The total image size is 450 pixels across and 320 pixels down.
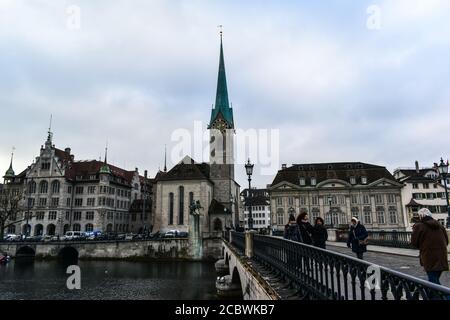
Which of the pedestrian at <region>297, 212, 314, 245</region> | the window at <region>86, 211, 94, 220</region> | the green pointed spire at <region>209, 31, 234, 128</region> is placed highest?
the green pointed spire at <region>209, 31, 234, 128</region>

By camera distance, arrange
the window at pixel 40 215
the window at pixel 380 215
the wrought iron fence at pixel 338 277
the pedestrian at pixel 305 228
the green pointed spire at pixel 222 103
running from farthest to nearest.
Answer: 1. the green pointed spire at pixel 222 103
2. the window at pixel 40 215
3. the window at pixel 380 215
4. the pedestrian at pixel 305 228
5. the wrought iron fence at pixel 338 277

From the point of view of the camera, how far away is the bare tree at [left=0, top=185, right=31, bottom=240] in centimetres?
5753

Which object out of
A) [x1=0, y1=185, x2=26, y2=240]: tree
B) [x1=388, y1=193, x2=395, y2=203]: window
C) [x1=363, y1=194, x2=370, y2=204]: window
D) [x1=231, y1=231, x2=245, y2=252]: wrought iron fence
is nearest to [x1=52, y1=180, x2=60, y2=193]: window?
[x1=0, y1=185, x2=26, y2=240]: tree

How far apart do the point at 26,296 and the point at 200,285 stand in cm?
1480

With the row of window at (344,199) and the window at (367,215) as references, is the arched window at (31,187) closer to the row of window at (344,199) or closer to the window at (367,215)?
the row of window at (344,199)

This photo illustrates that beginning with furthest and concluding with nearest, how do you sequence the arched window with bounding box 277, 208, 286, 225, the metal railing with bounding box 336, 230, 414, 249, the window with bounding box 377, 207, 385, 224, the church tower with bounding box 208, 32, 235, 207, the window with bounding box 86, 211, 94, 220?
the church tower with bounding box 208, 32, 235, 207 < the window with bounding box 86, 211, 94, 220 < the arched window with bounding box 277, 208, 286, 225 < the window with bounding box 377, 207, 385, 224 < the metal railing with bounding box 336, 230, 414, 249

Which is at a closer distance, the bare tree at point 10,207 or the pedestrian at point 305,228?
the pedestrian at point 305,228

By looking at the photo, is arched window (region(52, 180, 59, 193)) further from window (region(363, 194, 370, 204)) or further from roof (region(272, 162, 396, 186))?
window (region(363, 194, 370, 204))

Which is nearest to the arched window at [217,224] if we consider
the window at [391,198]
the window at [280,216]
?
the window at [280,216]

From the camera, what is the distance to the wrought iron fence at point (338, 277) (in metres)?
3.45

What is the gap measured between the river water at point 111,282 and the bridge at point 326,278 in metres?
17.2

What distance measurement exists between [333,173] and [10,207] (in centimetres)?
6400

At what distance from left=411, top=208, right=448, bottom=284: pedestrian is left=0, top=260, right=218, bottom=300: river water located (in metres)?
21.9

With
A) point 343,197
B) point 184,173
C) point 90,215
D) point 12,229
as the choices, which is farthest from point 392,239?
point 12,229
